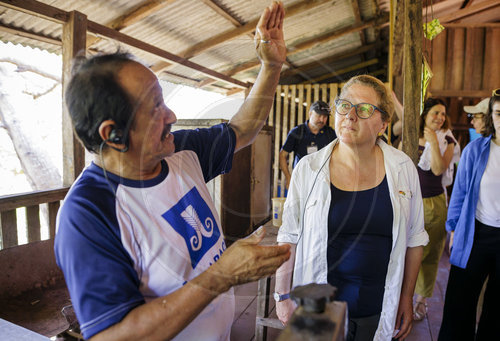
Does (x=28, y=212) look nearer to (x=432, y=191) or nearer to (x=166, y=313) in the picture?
(x=166, y=313)

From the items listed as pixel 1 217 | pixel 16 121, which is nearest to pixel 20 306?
pixel 1 217

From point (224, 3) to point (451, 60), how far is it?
4436 mm

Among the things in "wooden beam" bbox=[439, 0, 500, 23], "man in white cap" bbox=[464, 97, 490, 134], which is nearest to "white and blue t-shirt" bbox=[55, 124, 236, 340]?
"man in white cap" bbox=[464, 97, 490, 134]

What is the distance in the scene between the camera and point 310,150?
4152mm

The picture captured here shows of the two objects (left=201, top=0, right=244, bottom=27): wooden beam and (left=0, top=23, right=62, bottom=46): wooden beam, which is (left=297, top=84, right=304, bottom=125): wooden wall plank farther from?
(left=0, top=23, right=62, bottom=46): wooden beam

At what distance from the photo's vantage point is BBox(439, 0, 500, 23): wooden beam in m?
5.87

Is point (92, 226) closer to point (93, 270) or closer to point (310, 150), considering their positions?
point (93, 270)

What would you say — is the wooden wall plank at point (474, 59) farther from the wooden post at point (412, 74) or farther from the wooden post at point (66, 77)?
the wooden post at point (66, 77)

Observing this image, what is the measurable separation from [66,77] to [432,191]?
125 inches

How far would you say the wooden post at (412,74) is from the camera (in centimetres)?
215

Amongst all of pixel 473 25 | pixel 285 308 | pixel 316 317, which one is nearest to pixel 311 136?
pixel 285 308

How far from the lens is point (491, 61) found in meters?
5.87

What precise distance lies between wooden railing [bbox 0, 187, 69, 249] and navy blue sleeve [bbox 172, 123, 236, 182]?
1.72 m

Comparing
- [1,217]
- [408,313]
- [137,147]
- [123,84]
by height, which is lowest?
[408,313]
